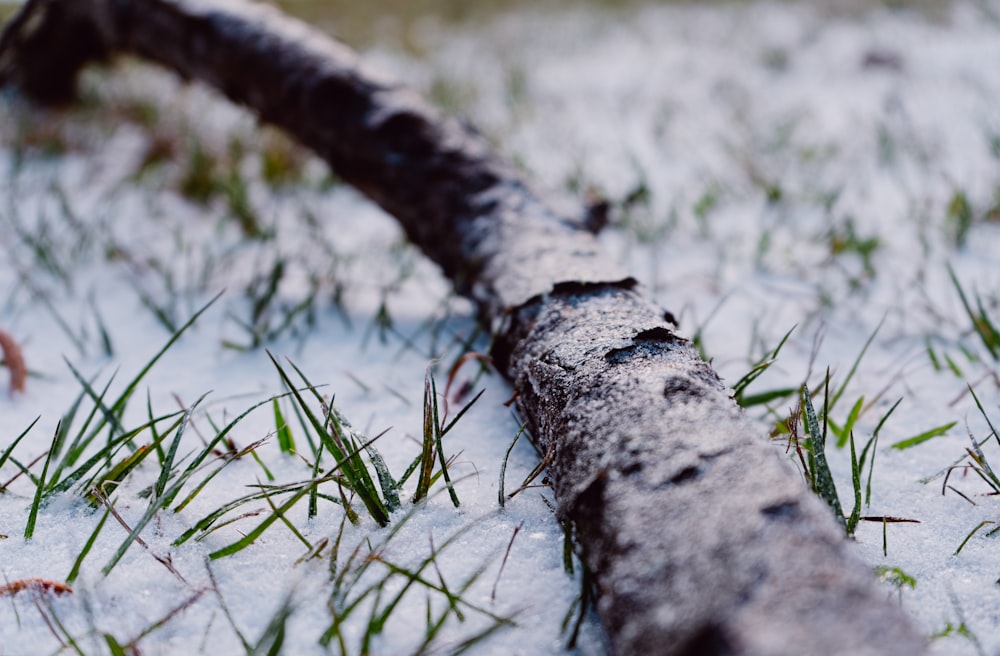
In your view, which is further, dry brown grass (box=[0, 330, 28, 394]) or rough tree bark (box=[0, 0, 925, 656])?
dry brown grass (box=[0, 330, 28, 394])

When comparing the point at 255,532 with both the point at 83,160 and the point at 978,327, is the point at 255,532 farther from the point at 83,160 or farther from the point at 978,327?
the point at 83,160

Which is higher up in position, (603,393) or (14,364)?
(14,364)

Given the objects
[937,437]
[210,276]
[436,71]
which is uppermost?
[436,71]

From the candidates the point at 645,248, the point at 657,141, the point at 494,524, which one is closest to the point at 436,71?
the point at 657,141

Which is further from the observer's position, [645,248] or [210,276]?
[645,248]

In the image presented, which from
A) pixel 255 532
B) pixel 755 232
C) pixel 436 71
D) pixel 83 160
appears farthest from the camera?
pixel 436 71

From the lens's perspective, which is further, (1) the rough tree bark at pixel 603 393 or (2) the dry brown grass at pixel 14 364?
(2) the dry brown grass at pixel 14 364

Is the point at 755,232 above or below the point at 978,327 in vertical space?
above

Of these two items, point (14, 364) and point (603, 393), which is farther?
point (14, 364)
